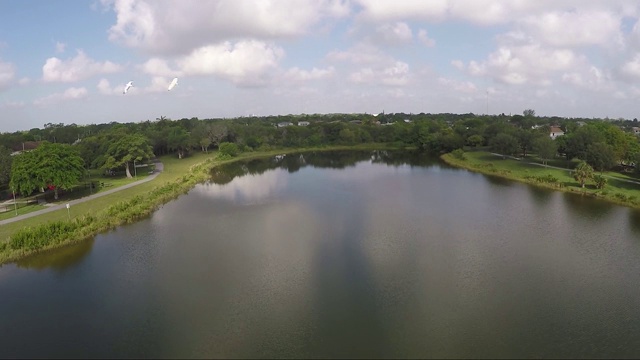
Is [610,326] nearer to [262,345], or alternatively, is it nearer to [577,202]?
[262,345]

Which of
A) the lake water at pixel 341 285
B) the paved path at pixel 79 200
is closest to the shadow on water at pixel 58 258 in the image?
the lake water at pixel 341 285

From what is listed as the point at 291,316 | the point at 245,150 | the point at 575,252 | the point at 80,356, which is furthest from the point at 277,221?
the point at 245,150

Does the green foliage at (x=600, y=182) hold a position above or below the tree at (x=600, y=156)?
below

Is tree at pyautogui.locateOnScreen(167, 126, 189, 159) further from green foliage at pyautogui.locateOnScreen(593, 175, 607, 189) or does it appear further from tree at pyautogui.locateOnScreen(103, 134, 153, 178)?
green foliage at pyautogui.locateOnScreen(593, 175, 607, 189)

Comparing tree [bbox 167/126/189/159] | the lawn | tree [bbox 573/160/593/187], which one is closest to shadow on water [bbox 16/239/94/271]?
the lawn

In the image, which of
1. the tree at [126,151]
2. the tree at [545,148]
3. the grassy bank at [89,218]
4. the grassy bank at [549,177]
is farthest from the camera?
the tree at [545,148]

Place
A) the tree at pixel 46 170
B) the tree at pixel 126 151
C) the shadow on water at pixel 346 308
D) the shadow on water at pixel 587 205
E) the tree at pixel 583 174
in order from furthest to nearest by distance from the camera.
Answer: the tree at pixel 126 151, the tree at pixel 583 174, the tree at pixel 46 170, the shadow on water at pixel 587 205, the shadow on water at pixel 346 308

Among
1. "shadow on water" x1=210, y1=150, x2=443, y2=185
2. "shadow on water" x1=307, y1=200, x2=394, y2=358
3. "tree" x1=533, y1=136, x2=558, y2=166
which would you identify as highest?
"tree" x1=533, y1=136, x2=558, y2=166

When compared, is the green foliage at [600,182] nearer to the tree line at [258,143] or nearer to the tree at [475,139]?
the tree line at [258,143]
